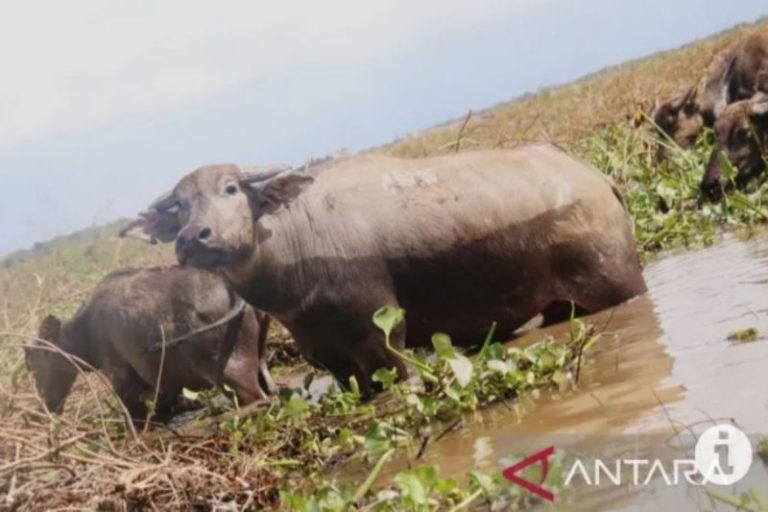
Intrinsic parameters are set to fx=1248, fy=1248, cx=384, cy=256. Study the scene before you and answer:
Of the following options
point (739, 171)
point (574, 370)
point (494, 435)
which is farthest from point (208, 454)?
point (739, 171)

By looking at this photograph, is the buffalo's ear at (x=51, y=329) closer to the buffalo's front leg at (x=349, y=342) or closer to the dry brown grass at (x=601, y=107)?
the buffalo's front leg at (x=349, y=342)

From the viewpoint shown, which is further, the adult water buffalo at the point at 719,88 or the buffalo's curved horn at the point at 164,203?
the adult water buffalo at the point at 719,88

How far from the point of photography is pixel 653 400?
→ 154 inches

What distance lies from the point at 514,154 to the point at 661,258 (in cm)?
171

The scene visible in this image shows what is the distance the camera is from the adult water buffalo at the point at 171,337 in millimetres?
6758

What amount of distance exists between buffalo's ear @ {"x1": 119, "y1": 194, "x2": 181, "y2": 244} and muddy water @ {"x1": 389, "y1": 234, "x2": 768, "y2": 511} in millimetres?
2113

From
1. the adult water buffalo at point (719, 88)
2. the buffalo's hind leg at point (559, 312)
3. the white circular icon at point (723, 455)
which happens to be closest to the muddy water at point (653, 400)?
the white circular icon at point (723, 455)

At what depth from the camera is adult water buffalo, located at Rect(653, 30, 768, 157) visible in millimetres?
11531

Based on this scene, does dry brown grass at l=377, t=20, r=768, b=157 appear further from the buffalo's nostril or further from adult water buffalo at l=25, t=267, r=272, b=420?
the buffalo's nostril

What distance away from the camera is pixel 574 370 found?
15.5 ft

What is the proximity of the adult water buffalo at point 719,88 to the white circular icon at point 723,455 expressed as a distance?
8.59 m

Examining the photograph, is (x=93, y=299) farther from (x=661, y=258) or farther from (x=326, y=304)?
(x=661, y=258)

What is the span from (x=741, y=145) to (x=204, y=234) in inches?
195

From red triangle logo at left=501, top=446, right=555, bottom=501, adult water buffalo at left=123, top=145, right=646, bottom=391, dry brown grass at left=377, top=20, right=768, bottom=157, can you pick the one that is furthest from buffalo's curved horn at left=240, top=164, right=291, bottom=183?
dry brown grass at left=377, top=20, right=768, bottom=157
